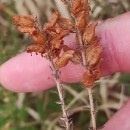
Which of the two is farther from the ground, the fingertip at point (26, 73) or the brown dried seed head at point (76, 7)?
the brown dried seed head at point (76, 7)

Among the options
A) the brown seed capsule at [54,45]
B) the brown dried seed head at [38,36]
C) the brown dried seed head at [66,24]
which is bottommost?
the brown seed capsule at [54,45]

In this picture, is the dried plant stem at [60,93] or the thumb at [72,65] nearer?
the dried plant stem at [60,93]

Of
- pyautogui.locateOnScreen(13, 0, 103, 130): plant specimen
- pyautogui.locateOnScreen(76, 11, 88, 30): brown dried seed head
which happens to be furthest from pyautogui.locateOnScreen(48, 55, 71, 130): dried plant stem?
pyautogui.locateOnScreen(76, 11, 88, 30): brown dried seed head

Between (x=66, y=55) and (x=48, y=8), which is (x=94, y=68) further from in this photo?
(x=48, y=8)

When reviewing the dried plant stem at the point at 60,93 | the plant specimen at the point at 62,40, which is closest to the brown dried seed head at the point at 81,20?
the plant specimen at the point at 62,40

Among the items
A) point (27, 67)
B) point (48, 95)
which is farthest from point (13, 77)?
point (48, 95)

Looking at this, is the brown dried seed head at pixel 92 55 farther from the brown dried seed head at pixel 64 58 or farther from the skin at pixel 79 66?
the skin at pixel 79 66

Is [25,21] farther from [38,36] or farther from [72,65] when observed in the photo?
[72,65]
